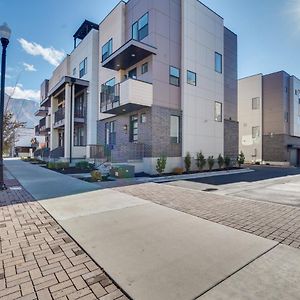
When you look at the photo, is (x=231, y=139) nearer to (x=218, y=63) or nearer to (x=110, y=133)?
(x=218, y=63)

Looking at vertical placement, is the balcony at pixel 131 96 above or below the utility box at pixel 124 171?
above

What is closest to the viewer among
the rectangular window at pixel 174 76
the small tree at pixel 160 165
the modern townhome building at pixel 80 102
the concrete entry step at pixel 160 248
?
the concrete entry step at pixel 160 248

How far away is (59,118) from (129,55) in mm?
12884

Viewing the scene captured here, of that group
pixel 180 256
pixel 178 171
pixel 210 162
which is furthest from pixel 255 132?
pixel 180 256

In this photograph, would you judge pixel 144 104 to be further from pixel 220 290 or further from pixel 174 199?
pixel 220 290

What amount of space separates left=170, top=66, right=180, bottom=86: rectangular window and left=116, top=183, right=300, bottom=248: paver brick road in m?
9.99

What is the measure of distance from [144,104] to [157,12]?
6.28 m

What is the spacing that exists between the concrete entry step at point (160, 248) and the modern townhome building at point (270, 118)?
2897cm

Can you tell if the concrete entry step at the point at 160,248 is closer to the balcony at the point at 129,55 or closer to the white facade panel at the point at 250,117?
the balcony at the point at 129,55

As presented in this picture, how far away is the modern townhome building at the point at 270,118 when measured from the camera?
30047 mm

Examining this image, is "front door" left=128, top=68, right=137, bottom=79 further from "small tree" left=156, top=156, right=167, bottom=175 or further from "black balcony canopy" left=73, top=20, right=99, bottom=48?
"black balcony canopy" left=73, top=20, right=99, bottom=48

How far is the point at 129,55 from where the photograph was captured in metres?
15.5

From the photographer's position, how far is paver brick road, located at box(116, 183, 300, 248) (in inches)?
184

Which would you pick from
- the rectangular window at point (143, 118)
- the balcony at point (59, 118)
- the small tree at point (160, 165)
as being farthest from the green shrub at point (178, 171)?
the balcony at point (59, 118)
